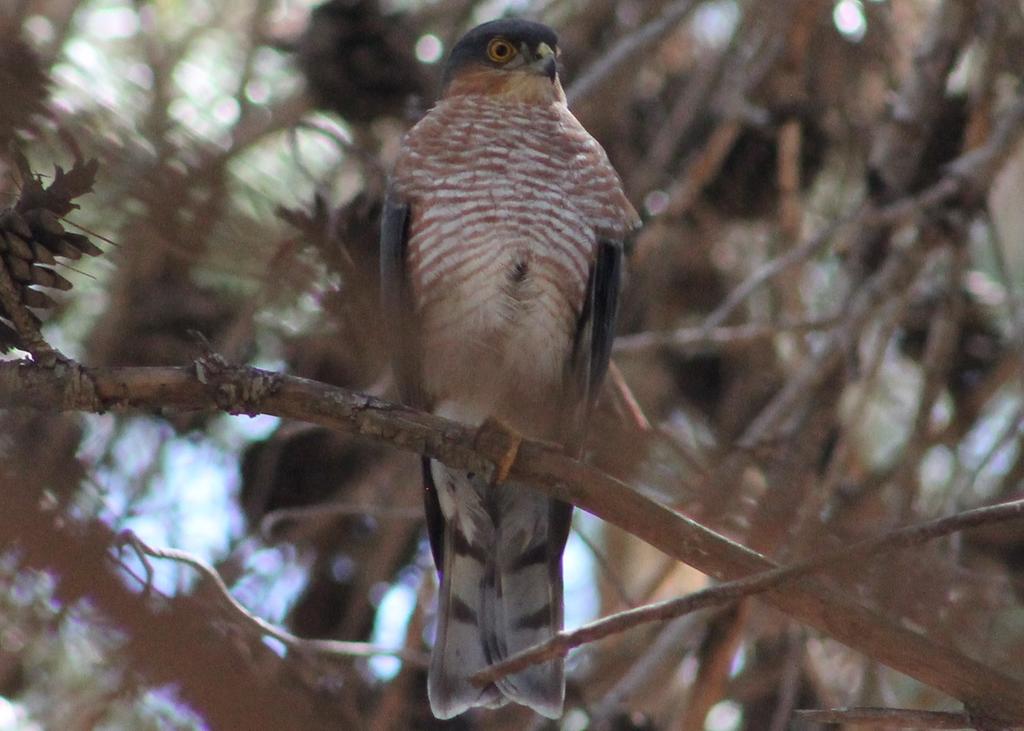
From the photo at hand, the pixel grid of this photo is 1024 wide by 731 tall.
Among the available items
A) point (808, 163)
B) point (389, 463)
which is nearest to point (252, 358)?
point (389, 463)

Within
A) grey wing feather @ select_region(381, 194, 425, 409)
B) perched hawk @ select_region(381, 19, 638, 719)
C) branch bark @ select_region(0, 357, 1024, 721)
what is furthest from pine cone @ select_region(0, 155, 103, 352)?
grey wing feather @ select_region(381, 194, 425, 409)

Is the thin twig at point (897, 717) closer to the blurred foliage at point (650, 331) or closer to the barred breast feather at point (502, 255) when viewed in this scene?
the blurred foliage at point (650, 331)

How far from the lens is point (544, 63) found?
424 cm

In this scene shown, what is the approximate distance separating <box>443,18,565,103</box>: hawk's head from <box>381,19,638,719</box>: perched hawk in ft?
0.65

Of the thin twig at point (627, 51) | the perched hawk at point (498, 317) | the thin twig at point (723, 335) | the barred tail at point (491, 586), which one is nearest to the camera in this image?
the barred tail at point (491, 586)

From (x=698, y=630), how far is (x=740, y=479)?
1115mm

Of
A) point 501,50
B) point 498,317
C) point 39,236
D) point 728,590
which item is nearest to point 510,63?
point 501,50

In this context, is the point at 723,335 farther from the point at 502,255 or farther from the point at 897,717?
the point at 897,717

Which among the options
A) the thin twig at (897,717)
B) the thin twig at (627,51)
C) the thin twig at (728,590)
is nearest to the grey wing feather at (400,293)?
the thin twig at (627,51)

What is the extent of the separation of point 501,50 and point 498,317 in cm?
108

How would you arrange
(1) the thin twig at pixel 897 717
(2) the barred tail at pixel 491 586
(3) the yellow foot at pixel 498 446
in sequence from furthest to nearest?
(2) the barred tail at pixel 491 586
(3) the yellow foot at pixel 498 446
(1) the thin twig at pixel 897 717

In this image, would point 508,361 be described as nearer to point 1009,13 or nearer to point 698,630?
point 698,630

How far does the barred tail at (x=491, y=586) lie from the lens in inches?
136

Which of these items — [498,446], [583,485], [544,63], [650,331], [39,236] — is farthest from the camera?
[650,331]
